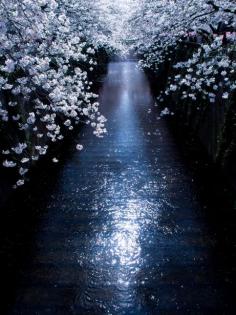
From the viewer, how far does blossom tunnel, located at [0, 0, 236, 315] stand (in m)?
6.32

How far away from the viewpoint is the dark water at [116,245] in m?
6.14

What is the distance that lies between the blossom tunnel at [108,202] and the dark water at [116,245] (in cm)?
3

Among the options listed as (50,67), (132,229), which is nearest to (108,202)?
(132,229)

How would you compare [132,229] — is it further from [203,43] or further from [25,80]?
[203,43]

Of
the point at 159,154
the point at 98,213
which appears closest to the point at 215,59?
the point at 159,154

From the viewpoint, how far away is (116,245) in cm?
789

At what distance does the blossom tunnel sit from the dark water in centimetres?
3

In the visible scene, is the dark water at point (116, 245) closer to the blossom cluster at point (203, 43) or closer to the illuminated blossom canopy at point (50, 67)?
the illuminated blossom canopy at point (50, 67)

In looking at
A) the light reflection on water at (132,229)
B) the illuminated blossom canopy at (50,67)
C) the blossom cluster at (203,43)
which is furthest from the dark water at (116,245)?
the blossom cluster at (203,43)

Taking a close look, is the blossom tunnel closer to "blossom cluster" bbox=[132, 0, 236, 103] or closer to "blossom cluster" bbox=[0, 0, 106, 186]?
"blossom cluster" bbox=[0, 0, 106, 186]

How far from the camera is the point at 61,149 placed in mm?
14906

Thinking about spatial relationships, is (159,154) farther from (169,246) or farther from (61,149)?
(169,246)

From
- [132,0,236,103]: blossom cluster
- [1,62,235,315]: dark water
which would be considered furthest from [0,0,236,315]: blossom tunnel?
[132,0,236,103]: blossom cluster

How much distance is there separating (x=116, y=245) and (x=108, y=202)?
223 cm
